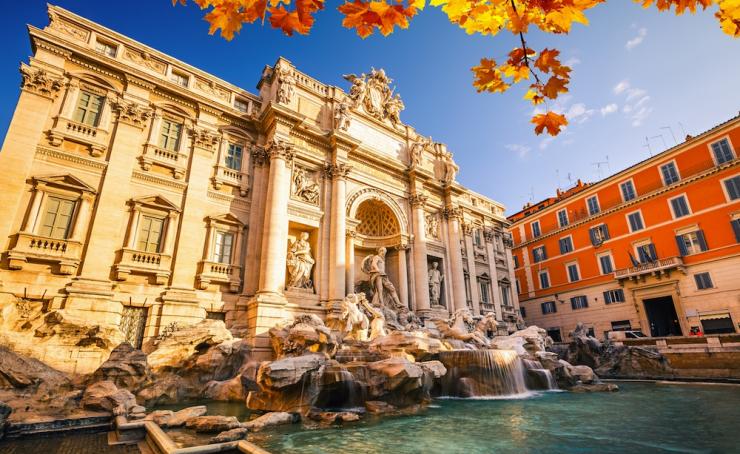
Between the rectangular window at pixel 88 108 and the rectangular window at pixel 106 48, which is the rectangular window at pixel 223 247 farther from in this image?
the rectangular window at pixel 106 48

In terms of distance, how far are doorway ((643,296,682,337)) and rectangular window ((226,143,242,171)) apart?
27719mm

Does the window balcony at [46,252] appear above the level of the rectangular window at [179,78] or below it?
below

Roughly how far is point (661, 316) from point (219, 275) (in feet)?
95.5

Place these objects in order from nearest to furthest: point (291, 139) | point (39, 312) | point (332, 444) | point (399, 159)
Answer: point (332, 444), point (39, 312), point (291, 139), point (399, 159)

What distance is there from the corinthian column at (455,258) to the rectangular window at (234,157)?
13.7 metres

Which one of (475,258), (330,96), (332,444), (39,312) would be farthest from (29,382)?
(475,258)

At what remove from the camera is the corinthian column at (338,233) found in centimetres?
1599

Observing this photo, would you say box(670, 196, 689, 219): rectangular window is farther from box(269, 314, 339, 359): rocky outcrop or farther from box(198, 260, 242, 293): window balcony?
box(198, 260, 242, 293): window balcony

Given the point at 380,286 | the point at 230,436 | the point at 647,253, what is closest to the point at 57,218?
the point at 230,436

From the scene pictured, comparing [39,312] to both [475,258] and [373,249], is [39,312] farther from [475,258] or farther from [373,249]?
[475,258]

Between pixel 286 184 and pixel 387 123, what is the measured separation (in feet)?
31.0

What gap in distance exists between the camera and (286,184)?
52.6 ft

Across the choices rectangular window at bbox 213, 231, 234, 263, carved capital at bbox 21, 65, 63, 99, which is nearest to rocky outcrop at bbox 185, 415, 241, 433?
rectangular window at bbox 213, 231, 234, 263

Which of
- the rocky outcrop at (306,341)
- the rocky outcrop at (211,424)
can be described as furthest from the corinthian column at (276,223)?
the rocky outcrop at (211,424)
